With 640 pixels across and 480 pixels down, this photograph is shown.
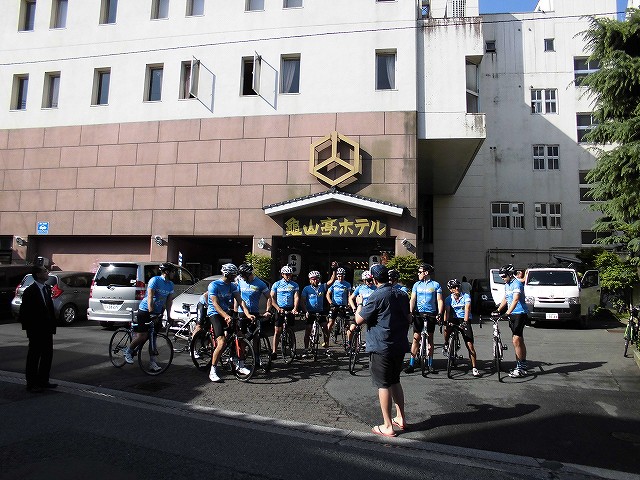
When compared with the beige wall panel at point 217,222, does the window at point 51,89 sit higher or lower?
higher

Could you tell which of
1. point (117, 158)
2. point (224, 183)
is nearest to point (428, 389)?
point (224, 183)

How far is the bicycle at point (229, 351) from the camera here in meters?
7.58

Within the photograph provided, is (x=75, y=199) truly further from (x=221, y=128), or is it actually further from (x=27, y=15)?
(x=27, y=15)

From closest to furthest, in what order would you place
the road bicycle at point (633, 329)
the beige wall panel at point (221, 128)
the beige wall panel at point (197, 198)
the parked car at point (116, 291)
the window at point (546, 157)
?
the road bicycle at point (633, 329)
the parked car at point (116, 291)
the beige wall panel at point (197, 198)
the beige wall panel at point (221, 128)
the window at point (546, 157)

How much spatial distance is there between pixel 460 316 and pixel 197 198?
43.5 ft

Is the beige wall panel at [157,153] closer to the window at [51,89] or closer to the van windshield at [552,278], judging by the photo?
the window at [51,89]

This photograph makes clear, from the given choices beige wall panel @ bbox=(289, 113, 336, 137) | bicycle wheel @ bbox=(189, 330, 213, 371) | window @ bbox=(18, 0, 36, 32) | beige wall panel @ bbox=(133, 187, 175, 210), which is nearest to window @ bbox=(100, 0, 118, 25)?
window @ bbox=(18, 0, 36, 32)

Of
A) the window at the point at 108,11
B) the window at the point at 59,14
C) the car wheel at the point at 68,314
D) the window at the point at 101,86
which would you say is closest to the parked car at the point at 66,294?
the car wheel at the point at 68,314

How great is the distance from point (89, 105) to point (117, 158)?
2924mm

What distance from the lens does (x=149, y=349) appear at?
26.5 feet

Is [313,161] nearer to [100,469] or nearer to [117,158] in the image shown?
[117,158]

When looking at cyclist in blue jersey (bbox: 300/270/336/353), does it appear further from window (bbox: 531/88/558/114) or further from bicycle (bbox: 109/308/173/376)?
window (bbox: 531/88/558/114)

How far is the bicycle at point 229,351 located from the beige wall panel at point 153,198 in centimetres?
1190

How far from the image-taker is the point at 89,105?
20.5 m
